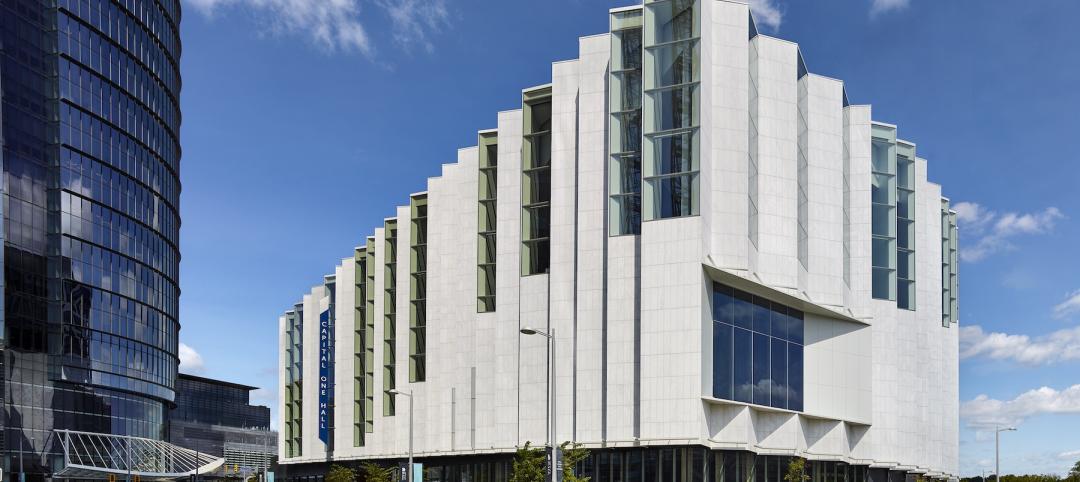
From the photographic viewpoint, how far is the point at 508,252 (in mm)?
65938

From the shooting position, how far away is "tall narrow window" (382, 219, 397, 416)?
80.6 meters

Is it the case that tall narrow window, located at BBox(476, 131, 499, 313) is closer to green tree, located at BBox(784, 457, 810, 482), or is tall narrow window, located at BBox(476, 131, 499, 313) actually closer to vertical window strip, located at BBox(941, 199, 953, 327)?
green tree, located at BBox(784, 457, 810, 482)

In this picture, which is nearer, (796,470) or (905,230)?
(796,470)

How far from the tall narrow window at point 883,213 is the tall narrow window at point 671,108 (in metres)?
19.6

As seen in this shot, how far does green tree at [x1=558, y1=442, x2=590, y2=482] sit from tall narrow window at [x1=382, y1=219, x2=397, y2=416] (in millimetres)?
25748

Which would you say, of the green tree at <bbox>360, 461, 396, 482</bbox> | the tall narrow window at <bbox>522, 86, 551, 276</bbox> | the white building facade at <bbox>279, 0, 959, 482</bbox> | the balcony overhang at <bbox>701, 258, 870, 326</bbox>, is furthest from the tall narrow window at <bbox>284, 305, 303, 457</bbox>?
the balcony overhang at <bbox>701, 258, 870, 326</bbox>

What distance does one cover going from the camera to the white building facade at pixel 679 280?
183 feet

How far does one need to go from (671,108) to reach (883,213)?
2150cm

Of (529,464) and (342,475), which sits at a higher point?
(529,464)

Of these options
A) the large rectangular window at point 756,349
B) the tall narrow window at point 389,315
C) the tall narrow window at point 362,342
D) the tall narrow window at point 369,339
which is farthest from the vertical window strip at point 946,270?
the tall narrow window at point 362,342

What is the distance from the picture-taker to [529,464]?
56000mm

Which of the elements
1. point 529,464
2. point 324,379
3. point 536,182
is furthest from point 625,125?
point 324,379

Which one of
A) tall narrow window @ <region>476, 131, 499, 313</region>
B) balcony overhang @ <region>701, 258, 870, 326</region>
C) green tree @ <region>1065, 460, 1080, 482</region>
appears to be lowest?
green tree @ <region>1065, 460, 1080, 482</region>

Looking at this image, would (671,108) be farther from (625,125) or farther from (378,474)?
(378,474)
